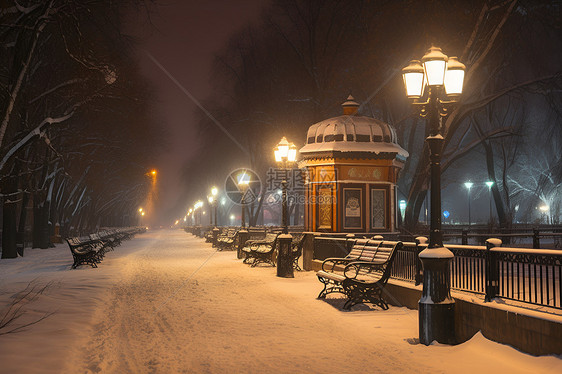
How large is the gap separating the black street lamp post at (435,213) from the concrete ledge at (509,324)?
28cm

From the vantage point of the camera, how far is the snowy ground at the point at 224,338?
20.9 ft

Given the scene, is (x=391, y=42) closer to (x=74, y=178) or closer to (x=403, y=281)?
(x=403, y=281)

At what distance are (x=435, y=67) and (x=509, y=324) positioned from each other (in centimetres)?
392

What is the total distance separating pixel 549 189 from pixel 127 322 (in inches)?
2004

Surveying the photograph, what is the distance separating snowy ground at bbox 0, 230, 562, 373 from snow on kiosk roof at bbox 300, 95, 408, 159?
6984 millimetres

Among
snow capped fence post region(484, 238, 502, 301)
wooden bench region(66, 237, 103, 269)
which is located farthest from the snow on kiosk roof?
snow capped fence post region(484, 238, 502, 301)

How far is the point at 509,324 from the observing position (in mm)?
6980

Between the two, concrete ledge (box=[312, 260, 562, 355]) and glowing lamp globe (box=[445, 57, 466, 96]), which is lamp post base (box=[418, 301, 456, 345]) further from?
glowing lamp globe (box=[445, 57, 466, 96])

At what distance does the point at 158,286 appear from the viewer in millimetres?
13984

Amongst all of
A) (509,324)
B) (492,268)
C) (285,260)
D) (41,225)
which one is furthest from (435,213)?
(41,225)

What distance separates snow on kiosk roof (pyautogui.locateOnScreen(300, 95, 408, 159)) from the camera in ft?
61.8

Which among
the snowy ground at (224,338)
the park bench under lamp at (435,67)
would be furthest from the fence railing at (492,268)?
the park bench under lamp at (435,67)

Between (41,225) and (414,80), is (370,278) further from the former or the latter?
(41,225)

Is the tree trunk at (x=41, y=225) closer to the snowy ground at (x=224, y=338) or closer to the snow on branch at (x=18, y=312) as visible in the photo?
the snow on branch at (x=18, y=312)
